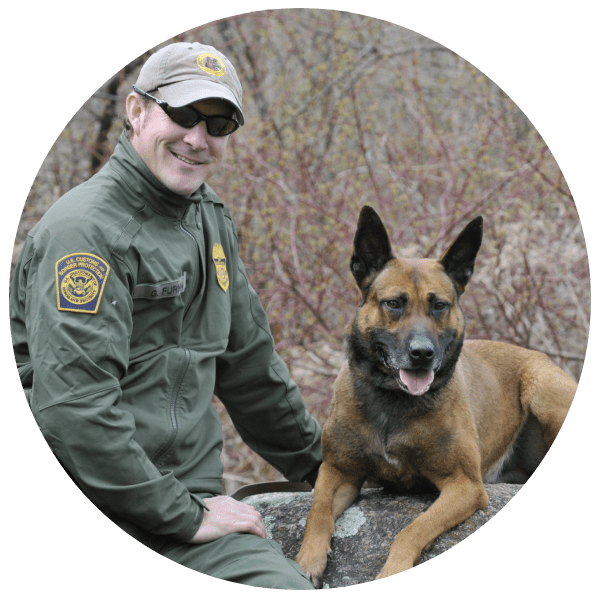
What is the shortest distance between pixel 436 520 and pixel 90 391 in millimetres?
1927

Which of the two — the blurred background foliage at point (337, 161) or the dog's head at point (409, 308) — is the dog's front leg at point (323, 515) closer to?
the dog's head at point (409, 308)

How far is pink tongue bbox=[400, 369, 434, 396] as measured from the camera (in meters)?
3.43

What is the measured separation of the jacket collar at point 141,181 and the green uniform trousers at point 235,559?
154cm

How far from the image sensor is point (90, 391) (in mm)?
2684

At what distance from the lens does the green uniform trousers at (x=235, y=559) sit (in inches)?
115

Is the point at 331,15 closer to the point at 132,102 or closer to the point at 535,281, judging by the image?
the point at 535,281

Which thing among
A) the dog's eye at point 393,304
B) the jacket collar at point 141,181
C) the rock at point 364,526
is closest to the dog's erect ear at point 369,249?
the dog's eye at point 393,304

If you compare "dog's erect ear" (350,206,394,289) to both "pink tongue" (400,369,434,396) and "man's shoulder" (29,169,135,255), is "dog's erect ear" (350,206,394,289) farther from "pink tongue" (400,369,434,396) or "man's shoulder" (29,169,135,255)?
"man's shoulder" (29,169,135,255)

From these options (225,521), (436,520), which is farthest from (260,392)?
(436,520)

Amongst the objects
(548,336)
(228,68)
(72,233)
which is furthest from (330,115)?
(72,233)

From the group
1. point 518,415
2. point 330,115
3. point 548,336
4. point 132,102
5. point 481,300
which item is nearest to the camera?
point 132,102

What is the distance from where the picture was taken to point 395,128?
695cm

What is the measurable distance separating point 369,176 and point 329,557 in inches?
173

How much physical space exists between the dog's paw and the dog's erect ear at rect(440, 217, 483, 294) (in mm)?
1722
